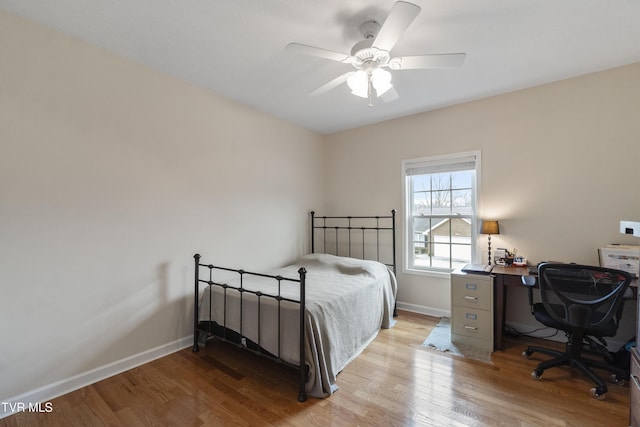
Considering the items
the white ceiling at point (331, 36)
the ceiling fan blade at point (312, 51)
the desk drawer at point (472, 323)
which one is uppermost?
the white ceiling at point (331, 36)

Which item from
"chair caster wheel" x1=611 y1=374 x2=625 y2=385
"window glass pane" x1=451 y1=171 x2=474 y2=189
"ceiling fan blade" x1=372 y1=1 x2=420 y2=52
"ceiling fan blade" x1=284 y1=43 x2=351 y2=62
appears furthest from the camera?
"window glass pane" x1=451 y1=171 x2=474 y2=189

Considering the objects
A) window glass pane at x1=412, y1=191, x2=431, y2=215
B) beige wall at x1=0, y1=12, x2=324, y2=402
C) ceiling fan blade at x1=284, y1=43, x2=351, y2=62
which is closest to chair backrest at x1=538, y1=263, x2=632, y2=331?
A: window glass pane at x1=412, y1=191, x2=431, y2=215

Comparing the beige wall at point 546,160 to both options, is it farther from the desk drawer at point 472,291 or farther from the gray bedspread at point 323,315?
the gray bedspread at point 323,315

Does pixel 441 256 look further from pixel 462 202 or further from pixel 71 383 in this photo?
pixel 71 383

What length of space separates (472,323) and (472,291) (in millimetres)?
296

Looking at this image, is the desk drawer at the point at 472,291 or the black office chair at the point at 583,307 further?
the desk drawer at the point at 472,291

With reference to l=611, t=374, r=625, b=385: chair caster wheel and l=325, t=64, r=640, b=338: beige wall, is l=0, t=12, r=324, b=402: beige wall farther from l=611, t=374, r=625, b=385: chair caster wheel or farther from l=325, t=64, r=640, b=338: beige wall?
l=611, t=374, r=625, b=385: chair caster wheel

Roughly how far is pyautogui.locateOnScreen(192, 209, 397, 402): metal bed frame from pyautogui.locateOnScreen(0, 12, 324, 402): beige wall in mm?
150

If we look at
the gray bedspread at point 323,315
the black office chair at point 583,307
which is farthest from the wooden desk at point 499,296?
the gray bedspread at point 323,315

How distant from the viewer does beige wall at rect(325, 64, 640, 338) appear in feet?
8.00

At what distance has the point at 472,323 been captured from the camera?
2.60 m

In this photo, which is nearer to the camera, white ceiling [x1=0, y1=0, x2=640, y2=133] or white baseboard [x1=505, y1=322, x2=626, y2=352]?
white ceiling [x1=0, y1=0, x2=640, y2=133]

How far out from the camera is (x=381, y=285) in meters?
2.98

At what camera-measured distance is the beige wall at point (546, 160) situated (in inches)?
96.0
